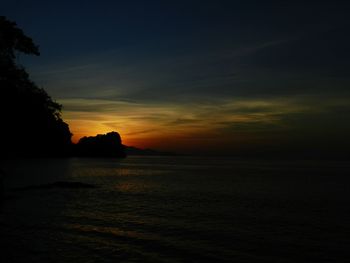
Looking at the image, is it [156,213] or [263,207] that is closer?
[156,213]

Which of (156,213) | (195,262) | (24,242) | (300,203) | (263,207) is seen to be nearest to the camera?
(195,262)

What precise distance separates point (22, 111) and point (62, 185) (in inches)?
611

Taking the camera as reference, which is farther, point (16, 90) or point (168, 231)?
point (16, 90)

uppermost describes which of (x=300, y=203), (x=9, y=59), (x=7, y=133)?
(x=9, y=59)

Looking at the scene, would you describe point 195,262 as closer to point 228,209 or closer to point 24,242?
point 24,242

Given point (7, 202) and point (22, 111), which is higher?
point (22, 111)

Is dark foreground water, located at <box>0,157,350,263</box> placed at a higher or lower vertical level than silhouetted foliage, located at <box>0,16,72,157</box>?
lower

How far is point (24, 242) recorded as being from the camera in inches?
731

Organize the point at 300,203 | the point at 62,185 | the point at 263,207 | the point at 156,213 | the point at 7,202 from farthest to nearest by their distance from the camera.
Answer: the point at 62,185 → the point at 300,203 → the point at 263,207 → the point at 7,202 → the point at 156,213

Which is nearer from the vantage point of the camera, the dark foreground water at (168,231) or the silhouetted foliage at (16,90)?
the dark foreground water at (168,231)

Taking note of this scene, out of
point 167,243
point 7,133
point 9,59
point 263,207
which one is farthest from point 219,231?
point 7,133

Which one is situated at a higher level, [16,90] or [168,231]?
[16,90]

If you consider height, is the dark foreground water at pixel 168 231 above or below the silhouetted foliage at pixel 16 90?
below

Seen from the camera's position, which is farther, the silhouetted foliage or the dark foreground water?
the silhouetted foliage
